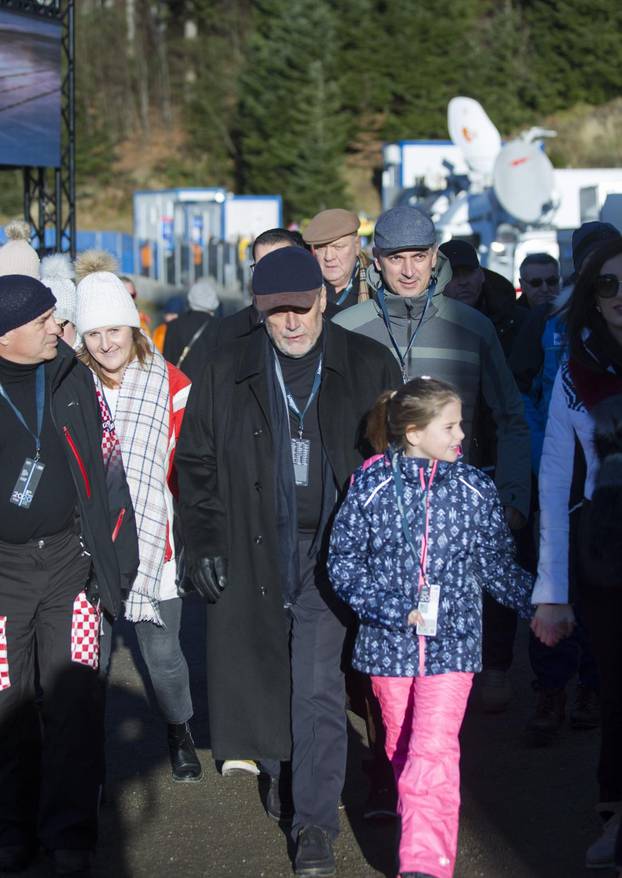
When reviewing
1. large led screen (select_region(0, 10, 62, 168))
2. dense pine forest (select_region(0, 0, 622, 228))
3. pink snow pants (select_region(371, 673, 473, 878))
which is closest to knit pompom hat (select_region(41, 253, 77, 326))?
pink snow pants (select_region(371, 673, 473, 878))

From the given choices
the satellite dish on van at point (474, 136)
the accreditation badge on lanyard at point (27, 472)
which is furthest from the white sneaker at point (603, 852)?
the satellite dish on van at point (474, 136)

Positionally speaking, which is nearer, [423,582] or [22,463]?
[423,582]

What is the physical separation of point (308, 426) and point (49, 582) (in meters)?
1.03

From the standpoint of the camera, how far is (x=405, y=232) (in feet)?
16.6

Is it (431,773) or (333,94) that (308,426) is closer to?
(431,773)


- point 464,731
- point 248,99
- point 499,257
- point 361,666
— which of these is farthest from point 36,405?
point 248,99

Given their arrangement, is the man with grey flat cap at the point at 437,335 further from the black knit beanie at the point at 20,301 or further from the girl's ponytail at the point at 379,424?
the black knit beanie at the point at 20,301

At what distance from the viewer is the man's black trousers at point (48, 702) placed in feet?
14.9

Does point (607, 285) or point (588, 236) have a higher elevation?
point (588, 236)

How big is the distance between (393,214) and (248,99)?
57087mm

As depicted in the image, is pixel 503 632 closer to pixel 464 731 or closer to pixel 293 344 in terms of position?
pixel 464 731

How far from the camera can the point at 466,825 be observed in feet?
15.8

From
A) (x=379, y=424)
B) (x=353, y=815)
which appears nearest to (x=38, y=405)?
(x=379, y=424)

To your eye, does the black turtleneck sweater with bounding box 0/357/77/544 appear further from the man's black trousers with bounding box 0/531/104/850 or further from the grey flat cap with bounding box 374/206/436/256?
the grey flat cap with bounding box 374/206/436/256
